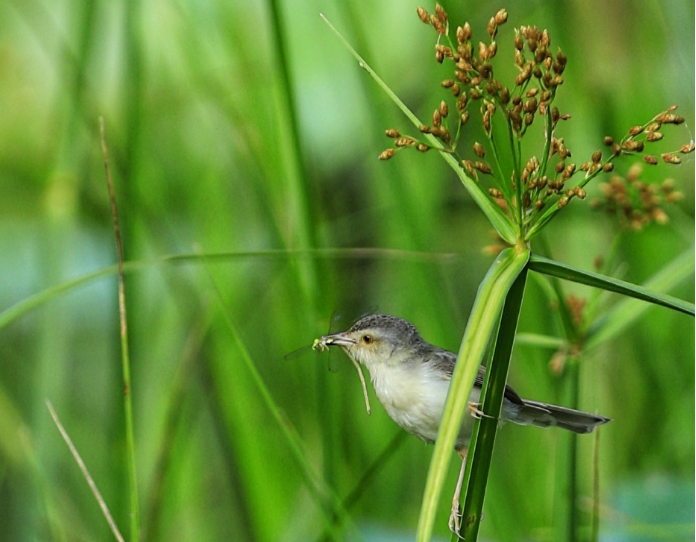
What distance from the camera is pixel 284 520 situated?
2.12m

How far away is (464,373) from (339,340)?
622mm

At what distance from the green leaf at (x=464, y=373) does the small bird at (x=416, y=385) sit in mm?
281

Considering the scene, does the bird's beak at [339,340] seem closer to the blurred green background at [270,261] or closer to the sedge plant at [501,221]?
the blurred green background at [270,261]

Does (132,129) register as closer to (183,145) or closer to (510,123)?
(183,145)

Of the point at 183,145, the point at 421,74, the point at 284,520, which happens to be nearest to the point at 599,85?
the point at 421,74

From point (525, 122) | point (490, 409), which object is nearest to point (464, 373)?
point (490, 409)

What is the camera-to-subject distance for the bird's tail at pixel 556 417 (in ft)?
3.86

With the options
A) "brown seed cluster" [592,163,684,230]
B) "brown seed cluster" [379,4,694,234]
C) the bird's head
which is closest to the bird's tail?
the bird's head

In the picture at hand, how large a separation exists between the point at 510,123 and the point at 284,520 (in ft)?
4.66

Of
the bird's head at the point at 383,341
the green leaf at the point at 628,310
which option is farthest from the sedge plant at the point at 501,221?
the green leaf at the point at 628,310

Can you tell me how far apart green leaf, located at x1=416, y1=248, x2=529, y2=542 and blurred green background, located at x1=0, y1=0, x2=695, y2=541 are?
820 millimetres

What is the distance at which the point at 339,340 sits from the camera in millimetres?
1449

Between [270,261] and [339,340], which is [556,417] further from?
[270,261]

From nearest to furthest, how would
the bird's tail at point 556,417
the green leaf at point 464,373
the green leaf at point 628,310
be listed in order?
the green leaf at point 464,373 < the bird's tail at point 556,417 < the green leaf at point 628,310
